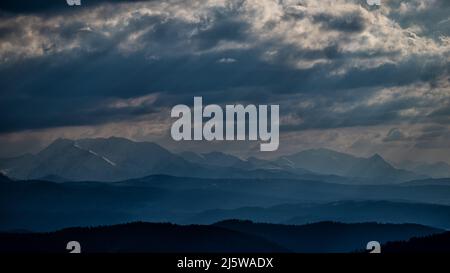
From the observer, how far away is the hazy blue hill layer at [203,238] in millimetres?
96550

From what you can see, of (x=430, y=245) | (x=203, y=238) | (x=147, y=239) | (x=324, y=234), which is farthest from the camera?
(x=324, y=234)

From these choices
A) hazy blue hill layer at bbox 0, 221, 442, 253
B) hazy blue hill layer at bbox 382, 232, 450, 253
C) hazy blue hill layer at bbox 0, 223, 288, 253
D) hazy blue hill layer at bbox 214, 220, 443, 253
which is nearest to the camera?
hazy blue hill layer at bbox 382, 232, 450, 253

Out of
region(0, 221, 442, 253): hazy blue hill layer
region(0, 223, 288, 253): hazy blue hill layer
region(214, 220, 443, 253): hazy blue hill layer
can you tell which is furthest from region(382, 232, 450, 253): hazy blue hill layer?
region(214, 220, 443, 253): hazy blue hill layer

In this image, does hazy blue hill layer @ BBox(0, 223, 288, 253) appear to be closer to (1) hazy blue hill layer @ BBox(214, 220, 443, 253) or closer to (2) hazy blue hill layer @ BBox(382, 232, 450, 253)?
(1) hazy blue hill layer @ BBox(214, 220, 443, 253)

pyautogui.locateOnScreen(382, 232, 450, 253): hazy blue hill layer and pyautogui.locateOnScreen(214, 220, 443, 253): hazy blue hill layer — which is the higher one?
pyautogui.locateOnScreen(214, 220, 443, 253): hazy blue hill layer

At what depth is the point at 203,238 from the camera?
99562 millimetres

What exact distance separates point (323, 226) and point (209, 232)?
172 feet

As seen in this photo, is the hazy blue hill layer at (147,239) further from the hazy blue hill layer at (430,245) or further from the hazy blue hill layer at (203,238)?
the hazy blue hill layer at (430,245)

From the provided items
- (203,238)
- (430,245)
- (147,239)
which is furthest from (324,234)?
(147,239)

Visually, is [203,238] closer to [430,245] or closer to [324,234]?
[430,245]

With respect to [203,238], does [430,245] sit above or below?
below

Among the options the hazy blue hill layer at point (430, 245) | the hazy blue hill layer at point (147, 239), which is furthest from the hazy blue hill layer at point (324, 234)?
the hazy blue hill layer at point (430, 245)

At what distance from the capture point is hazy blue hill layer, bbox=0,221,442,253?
317ft
